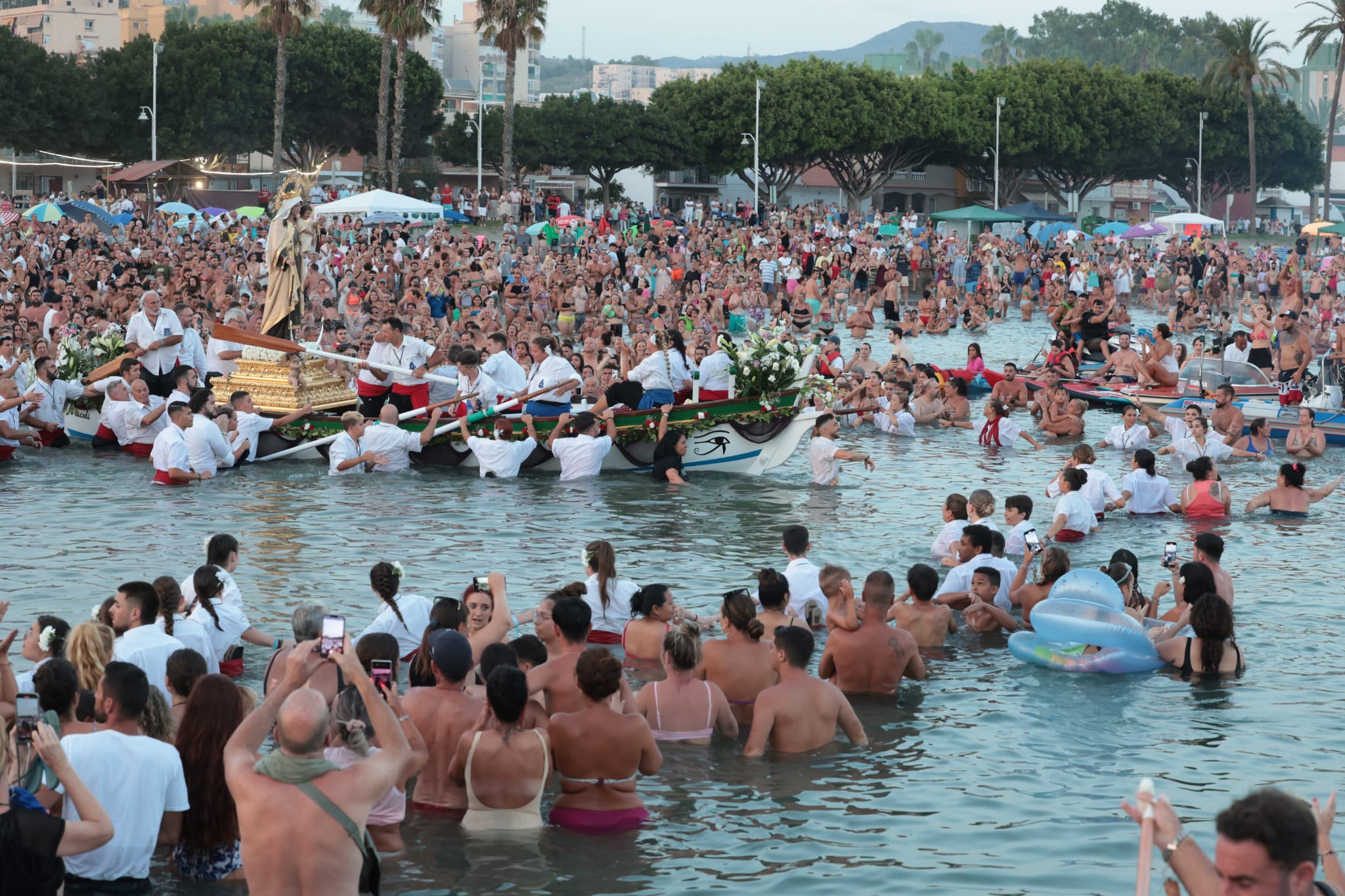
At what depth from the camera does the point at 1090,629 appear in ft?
33.7

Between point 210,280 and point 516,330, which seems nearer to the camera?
point 516,330

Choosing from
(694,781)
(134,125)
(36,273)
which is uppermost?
(134,125)

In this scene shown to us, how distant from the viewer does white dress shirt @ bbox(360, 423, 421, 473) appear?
18156 millimetres

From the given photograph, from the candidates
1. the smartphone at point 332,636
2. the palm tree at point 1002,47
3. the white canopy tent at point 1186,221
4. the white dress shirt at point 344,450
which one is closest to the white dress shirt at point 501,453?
the white dress shirt at point 344,450

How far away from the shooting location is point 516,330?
26000mm

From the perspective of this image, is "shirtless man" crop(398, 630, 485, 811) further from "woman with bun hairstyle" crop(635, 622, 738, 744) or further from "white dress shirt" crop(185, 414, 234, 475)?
"white dress shirt" crop(185, 414, 234, 475)

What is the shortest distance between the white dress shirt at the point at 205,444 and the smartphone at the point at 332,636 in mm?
12577

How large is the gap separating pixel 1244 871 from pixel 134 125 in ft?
232

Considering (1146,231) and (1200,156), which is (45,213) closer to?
(1146,231)

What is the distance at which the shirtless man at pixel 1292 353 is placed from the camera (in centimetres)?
2386

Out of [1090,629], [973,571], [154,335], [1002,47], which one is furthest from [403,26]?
[1002,47]

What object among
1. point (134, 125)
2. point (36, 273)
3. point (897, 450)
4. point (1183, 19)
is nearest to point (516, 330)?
point (897, 450)

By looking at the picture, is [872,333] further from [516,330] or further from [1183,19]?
[1183,19]

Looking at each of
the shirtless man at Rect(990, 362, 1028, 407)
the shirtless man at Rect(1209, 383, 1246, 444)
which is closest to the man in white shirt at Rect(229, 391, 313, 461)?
the shirtless man at Rect(990, 362, 1028, 407)
